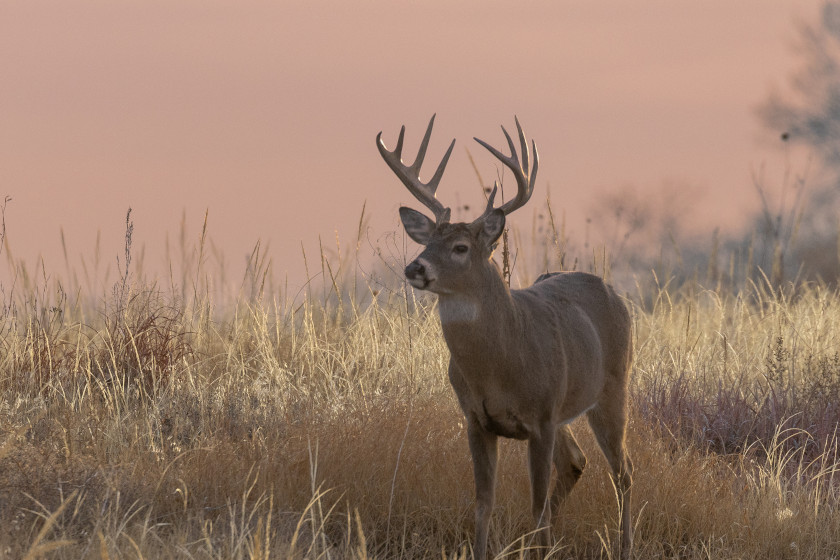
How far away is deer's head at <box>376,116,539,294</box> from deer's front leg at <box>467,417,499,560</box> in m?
0.75

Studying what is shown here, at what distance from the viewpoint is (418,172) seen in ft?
18.7

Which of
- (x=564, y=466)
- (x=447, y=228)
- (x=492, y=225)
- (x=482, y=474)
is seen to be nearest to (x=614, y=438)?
(x=564, y=466)

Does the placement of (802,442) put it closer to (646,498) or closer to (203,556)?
(646,498)

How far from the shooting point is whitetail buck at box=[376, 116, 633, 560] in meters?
5.04

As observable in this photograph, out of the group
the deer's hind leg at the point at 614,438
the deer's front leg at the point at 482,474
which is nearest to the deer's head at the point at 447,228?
the deer's front leg at the point at 482,474

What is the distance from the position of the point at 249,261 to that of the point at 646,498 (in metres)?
4.82

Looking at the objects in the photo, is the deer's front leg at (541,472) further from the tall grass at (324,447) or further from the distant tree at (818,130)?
the distant tree at (818,130)

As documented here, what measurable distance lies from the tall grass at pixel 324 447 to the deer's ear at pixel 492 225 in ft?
4.05

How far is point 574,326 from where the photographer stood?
5707 millimetres

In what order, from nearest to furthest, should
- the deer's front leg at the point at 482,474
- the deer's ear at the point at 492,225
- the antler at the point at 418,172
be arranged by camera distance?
the deer's ear at the point at 492,225 < the deer's front leg at the point at 482,474 < the antler at the point at 418,172

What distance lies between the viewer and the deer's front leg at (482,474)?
17.3 feet

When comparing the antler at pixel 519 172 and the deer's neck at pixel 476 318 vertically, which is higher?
the antler at pixel 519 172

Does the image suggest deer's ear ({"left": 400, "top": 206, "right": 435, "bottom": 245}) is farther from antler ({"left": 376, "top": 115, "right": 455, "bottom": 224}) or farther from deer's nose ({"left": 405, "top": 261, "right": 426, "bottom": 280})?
deer's nose ({"left": 405, "top": 261, "right": 426, "bottom": 280})

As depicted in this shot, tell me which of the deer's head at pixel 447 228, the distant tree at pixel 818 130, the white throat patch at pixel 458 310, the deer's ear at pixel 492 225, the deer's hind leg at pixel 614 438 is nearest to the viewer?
→ the deer's head at pixel 447 228
